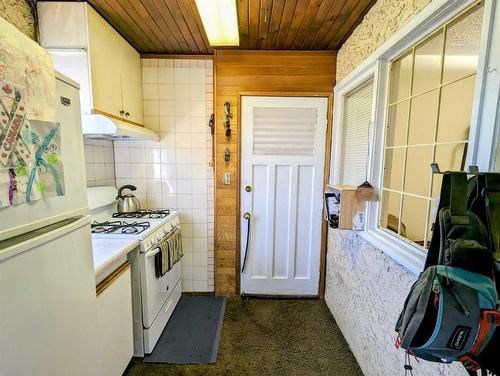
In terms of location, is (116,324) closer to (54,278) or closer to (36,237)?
(54,278)

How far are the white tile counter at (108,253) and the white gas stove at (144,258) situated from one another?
0.07 m

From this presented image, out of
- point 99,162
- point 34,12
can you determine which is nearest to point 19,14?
point 34,12

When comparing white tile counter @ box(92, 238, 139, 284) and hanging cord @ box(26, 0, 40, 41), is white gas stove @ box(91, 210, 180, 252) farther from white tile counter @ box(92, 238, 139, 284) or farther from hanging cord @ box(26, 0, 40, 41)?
hanging cord @ box(26, 0, 40, 41)

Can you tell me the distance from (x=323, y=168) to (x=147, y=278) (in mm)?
1810

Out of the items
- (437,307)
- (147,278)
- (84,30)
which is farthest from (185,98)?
(437,307)

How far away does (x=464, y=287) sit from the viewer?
24.2 inches

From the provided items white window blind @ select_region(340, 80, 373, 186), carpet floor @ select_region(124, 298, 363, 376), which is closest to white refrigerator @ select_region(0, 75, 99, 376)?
carpet floor @ select_region(124, 298, 363, 376)

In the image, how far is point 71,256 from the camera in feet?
3.08

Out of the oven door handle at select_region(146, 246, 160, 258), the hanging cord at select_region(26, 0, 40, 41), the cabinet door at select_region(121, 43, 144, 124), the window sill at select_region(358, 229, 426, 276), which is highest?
the hanging cord at select_region(26, 0, 40, 41)

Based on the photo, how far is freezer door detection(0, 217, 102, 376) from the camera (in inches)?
27.4

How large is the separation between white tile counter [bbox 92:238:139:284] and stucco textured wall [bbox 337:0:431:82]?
2.00 meters

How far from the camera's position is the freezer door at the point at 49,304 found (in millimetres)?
695

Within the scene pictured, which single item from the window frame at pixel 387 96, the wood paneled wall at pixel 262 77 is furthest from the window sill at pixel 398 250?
the wood paneled wall at pixel 262 77

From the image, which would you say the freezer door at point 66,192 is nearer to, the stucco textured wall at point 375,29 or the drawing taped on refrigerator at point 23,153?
the drawing taped on refrigerator at point 23,153
